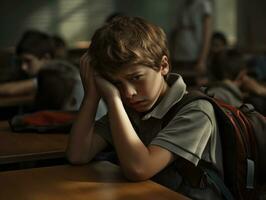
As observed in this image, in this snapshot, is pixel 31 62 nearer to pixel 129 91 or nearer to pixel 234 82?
pixel 234 82

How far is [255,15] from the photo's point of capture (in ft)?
23.6

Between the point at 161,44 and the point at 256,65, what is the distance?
11.5 feet

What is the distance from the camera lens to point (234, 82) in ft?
10.8

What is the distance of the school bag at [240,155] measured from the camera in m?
1.61

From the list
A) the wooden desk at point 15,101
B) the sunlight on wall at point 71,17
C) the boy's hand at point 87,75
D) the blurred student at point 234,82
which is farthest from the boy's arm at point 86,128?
the sunlight on wall at point 71,17

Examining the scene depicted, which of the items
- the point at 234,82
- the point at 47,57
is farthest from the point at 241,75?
the point at 47,57

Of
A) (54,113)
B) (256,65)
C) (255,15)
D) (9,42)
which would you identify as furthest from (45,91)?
(255,15)

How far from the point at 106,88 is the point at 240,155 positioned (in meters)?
0.43

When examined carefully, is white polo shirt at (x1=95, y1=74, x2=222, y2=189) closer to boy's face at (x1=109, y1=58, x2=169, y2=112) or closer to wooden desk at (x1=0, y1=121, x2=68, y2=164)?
boy's face at (x1=109, y1=58, x2=169, y2=112)

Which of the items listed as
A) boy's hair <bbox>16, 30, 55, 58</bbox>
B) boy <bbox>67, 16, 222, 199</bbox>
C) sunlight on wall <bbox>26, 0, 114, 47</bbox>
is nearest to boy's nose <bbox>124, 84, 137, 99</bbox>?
A: boy <bbox>67, 16, 222, 199</bbox>

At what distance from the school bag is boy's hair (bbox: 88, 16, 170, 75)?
7.2 inches

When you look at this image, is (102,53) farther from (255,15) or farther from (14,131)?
(255,15)

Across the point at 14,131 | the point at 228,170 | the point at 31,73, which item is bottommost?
the point at 31,73

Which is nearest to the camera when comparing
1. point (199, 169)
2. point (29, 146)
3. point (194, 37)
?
point (199, 169)
